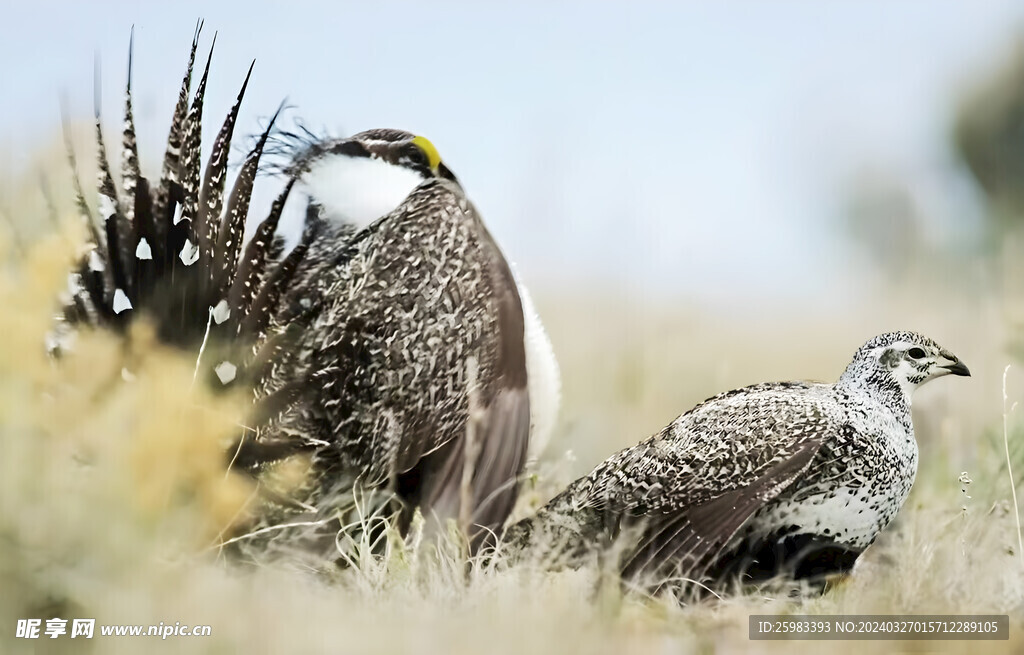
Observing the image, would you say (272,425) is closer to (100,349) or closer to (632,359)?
(100,349)

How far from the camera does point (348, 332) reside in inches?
102

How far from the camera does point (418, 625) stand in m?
2.38

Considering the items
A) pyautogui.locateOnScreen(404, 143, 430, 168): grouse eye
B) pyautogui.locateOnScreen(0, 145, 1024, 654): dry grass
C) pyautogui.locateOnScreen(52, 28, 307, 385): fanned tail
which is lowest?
pyautogui.locateOnScreen(0, 145, 1024, 654): dry grass

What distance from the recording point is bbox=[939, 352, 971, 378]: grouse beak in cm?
→ 263

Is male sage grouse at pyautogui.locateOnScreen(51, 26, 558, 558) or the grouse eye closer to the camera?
male sage grouse at pyautogui.locateOnScreen(51, 26, 558, 558)

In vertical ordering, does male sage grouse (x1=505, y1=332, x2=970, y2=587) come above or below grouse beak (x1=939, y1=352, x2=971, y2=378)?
below

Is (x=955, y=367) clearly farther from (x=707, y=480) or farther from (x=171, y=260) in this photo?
(x=171, y=260)

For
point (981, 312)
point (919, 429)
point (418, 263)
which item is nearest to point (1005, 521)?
point (919, 429)

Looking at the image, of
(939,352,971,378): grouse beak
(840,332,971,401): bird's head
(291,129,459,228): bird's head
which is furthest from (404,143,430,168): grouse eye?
(939,352,971,378): grouse beak

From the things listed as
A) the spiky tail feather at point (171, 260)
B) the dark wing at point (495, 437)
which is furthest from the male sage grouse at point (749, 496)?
the spiky tail feather at point (171, 260)

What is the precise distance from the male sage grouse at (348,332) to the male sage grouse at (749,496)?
0.80 feet

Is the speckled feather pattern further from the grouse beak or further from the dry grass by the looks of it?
the grouse beak

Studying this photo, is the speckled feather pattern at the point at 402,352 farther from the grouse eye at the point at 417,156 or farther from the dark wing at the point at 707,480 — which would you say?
the dark wing at the point at 707,480

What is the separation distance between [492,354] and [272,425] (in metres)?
0.59
